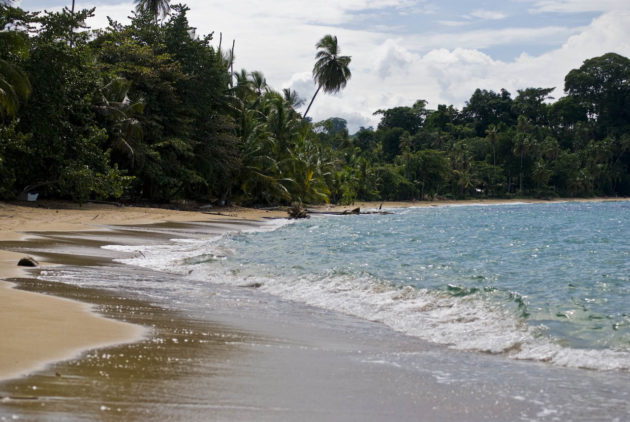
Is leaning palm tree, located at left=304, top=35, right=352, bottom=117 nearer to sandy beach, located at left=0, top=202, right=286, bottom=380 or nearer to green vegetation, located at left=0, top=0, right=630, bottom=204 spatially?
green vegetation, located at left=0, top=0, right=630, bottom=204

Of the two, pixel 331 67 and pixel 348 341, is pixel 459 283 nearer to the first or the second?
pixel 348 341

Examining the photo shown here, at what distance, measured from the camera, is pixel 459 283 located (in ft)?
33.0

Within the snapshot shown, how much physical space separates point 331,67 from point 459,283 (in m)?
43.0

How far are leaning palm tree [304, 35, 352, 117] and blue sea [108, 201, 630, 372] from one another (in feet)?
112

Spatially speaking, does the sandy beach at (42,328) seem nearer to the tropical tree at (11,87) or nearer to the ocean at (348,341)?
the ocean at (348,341)

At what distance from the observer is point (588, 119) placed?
106062 millimetres

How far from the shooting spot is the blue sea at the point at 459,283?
6.45 meters

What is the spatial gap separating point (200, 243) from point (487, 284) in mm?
9093

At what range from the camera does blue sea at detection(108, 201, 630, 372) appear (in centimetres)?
645

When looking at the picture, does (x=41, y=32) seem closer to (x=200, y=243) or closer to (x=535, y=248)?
(x=200, y=243)

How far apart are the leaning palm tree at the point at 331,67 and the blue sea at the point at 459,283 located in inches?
1348

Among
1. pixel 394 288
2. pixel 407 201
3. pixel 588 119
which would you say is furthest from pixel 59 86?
pixel 588 119

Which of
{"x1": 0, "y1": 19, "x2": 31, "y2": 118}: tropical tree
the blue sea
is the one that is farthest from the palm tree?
the blue sea

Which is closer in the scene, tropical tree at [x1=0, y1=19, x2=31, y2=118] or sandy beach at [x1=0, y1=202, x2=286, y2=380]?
sandy beach at [x1=0, y1=202, x2=286, y2=380]
